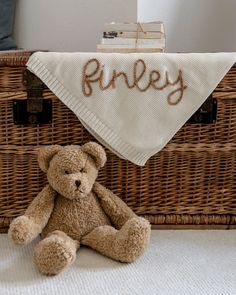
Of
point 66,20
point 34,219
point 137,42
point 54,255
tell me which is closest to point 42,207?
point 34,219

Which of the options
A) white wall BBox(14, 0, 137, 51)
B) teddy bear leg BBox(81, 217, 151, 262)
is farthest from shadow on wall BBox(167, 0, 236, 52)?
teddy bear leg BBox(81, 217, 151, 262)

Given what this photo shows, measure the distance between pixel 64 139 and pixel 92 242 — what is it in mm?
251

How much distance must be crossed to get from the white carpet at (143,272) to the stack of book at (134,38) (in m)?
0.50

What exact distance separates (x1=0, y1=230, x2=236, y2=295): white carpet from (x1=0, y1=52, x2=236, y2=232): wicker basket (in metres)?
0.09

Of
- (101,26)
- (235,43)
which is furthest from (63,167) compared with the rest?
(235,43)

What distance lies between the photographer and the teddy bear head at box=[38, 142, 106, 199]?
96 cm

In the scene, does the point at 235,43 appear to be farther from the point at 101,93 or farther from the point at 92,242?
the point at 92,242

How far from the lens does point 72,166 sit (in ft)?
3.16

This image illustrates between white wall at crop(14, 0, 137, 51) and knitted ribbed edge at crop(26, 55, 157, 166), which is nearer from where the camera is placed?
knitted ribbed edge at crop(26, 55, 157, 166)

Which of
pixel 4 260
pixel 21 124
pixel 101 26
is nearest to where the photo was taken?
pixel 4 260

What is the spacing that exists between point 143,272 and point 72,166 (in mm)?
257

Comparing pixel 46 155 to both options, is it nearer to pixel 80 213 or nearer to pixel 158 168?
pixel 80 213

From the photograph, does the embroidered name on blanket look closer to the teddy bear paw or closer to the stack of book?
the stack of book

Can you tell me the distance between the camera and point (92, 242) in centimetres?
97
